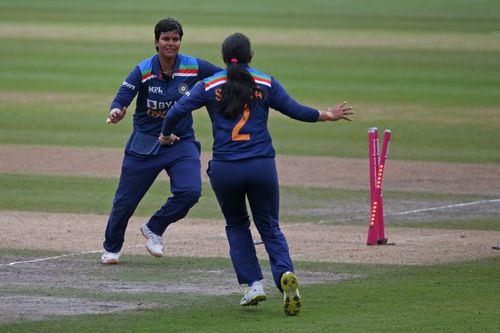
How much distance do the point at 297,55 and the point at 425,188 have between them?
20.3m

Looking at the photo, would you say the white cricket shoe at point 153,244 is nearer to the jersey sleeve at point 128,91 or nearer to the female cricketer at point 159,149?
the female cricketer at point 159,149

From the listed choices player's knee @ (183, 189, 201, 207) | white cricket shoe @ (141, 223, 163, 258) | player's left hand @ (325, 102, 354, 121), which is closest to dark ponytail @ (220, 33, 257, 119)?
player's left hand @ (325, 102, 354, 121)

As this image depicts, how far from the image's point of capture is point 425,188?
1827 cm

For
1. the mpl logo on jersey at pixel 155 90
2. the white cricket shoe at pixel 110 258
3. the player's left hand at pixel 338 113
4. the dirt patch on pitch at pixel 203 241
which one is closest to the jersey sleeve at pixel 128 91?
the mpl logo on jersey at pixel 155 90

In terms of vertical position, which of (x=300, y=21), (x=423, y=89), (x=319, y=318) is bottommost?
(x=319, y=318)

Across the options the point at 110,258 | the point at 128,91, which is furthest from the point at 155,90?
the point at 110,258

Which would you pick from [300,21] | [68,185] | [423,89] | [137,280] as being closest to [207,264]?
[137,280]

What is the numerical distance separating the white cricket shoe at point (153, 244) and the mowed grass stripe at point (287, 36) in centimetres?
2887

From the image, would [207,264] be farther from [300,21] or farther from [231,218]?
[300,21]

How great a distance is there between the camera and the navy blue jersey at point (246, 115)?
982cm

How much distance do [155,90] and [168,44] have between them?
43cm

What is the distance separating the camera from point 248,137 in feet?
32.2

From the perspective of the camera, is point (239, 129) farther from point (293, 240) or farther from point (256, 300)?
point (293, 240)

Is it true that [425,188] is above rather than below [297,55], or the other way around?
below
